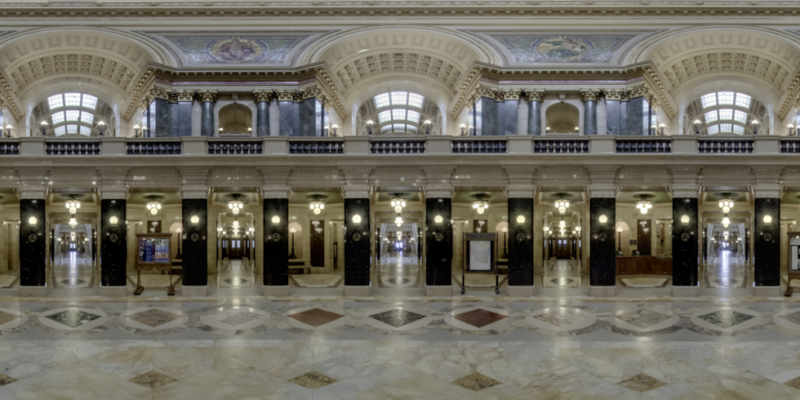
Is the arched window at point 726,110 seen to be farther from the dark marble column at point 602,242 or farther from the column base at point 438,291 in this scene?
the column base at point 438,291

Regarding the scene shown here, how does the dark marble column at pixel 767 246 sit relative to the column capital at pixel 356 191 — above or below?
below

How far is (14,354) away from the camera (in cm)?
1048

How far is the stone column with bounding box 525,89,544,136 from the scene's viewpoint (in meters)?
22.9

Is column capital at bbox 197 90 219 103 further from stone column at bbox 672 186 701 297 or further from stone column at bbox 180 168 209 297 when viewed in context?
stone column at bbox 672 186 701 297

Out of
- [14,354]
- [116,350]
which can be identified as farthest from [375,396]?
[14,354]

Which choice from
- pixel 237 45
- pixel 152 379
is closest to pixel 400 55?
pixel 237 45

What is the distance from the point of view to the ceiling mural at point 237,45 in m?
23.2

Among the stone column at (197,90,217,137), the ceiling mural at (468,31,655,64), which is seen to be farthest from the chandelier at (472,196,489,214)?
the stone column at (197,90,217,137)

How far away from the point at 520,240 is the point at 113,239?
13.3 meters

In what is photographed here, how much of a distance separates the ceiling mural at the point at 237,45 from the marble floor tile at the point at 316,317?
12458 mm

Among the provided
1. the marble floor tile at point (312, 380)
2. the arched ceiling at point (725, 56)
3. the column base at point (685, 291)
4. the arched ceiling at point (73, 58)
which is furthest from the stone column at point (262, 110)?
the column base at point (685, 291)

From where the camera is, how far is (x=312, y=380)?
9125mm

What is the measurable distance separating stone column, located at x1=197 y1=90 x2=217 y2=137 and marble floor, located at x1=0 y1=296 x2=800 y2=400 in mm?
9429

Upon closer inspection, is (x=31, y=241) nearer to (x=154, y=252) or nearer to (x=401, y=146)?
(x=154, y=252)
